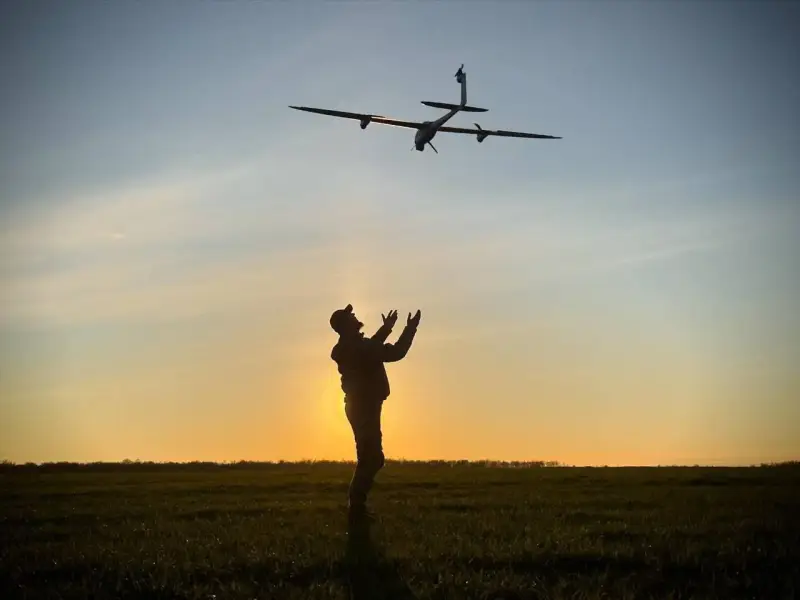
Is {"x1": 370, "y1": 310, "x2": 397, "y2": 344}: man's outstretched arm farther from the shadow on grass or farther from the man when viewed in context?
the shadow on grass

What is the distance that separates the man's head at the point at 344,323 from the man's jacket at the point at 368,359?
0.11m

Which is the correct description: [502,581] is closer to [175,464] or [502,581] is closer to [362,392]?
[362,392]

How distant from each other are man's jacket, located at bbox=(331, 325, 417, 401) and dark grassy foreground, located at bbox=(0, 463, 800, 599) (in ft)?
6.12

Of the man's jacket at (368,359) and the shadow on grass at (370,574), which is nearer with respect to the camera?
the shadow on grass at (370,574)

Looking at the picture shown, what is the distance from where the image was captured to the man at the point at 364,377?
1019cm

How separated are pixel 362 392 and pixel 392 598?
427cm

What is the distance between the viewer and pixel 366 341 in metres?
10.3

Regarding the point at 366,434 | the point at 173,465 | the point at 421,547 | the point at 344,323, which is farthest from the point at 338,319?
the point at 173,465

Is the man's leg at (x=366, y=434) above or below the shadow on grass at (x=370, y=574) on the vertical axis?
above

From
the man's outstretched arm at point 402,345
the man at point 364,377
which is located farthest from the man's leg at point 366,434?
the man's outstretched arm at point 402,345

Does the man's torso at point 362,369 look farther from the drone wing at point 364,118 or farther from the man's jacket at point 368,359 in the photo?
the drone wing at point 364,118

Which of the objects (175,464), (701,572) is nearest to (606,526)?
(701,572)

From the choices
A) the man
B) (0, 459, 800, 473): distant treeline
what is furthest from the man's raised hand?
(0, 459, 800, 473): distant treeline

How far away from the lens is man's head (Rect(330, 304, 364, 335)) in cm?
1055
